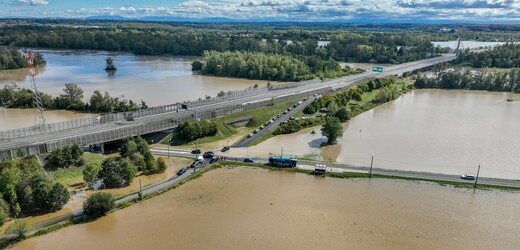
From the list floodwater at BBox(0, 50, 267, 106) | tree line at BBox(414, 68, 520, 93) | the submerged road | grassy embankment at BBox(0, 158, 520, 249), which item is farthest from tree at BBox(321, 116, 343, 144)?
tree line at BBox(414, 68, 520, 93)

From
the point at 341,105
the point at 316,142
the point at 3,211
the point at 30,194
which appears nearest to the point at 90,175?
the point at 30,194

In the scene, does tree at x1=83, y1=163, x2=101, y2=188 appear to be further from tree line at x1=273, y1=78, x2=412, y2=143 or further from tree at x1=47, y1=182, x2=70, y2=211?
tree line at x1=273, y1=78, x2=412, y2=143

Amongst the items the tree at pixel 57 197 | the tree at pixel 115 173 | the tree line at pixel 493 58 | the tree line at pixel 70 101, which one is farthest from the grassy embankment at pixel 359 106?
the tree line at pixel 493 58

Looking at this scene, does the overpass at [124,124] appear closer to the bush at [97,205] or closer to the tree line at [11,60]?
the bush at [97,205]

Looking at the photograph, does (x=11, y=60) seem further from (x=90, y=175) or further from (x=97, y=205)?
(x=97, y=205)

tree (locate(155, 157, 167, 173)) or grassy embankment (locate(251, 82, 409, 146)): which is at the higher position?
grassy embankment (locate(251, 82, 409, 146))

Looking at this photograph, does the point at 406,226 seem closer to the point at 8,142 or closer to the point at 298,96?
the point at 8,142
